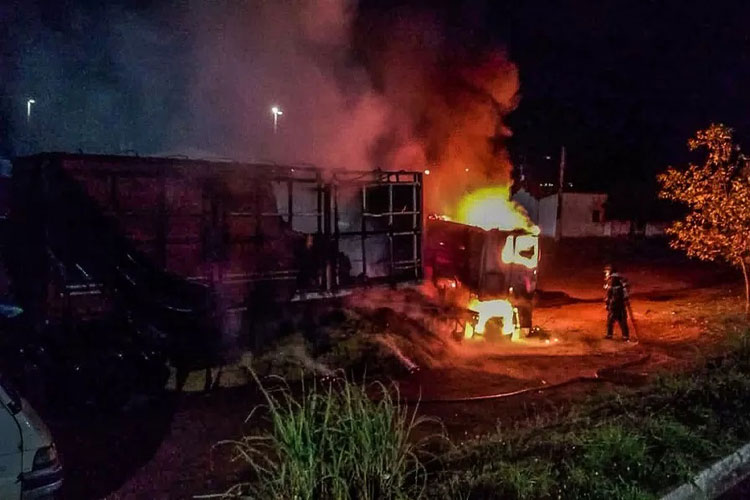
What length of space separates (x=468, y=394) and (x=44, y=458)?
6371 millimetres

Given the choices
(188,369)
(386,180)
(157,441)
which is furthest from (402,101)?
(157,441)

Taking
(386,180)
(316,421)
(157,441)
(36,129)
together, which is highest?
(36,129)

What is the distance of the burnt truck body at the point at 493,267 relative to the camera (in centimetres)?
1323

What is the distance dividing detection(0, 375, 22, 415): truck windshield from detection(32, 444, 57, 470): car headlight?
26 centimetres

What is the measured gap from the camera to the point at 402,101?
60.1 feet

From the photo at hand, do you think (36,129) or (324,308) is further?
(36,129)

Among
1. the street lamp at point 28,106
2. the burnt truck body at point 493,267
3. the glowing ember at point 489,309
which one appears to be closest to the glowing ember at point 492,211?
the burnt truck body at point 493,267

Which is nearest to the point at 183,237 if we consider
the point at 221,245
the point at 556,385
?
the point at 221,245

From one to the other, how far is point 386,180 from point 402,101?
5.79 meters

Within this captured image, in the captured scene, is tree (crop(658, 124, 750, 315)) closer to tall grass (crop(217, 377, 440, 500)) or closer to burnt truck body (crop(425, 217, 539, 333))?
burnt truck body (crop(425, 217, 539, 333))

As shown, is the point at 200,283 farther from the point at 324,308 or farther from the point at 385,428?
the point at 385,428

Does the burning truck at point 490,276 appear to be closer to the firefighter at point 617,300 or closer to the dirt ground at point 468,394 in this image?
the dirt ground at point 468,394

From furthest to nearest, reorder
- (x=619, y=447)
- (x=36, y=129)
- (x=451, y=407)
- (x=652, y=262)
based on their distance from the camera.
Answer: (x=652, y=262) → (x=36, y=129) → (x=451, y=407) → (x=619, y=447)

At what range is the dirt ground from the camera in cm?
662
